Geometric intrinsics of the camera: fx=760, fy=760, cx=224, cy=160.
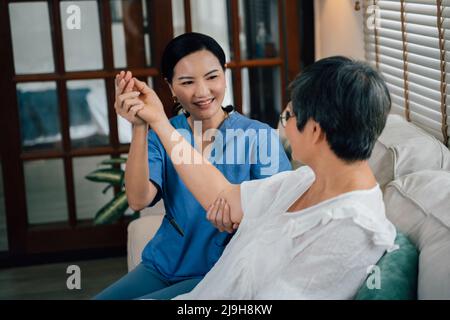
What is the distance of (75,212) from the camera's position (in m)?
3.40

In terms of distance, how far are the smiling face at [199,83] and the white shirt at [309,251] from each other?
0.49m

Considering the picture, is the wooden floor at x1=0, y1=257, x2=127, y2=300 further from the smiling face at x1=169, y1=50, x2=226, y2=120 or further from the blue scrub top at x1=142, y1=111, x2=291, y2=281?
the smiling face at x1=169, y1=50, x2=226, y2=120

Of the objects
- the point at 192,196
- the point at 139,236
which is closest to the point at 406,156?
the point at 192,196

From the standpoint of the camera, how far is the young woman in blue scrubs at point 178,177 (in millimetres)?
1788

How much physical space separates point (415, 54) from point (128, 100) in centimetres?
120

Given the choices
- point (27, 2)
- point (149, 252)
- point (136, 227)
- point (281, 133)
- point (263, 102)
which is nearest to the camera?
point (149, 252)

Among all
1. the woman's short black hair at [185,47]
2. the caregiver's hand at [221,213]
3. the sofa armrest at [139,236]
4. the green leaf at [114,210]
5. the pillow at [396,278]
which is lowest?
the green leaf at [114,210]

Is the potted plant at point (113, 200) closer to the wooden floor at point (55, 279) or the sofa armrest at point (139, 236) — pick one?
the wooden floor at point (55, 279)

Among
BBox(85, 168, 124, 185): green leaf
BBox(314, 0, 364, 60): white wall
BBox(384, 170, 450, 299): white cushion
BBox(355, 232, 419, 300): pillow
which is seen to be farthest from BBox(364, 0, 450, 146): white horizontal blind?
BBox(85, 168, 124, 185): green leaf

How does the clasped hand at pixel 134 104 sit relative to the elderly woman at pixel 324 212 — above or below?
above

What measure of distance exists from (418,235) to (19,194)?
2.25 m

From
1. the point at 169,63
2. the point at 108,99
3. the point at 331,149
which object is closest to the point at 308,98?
the point at 331,149

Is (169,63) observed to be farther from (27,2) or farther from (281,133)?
(27,2)

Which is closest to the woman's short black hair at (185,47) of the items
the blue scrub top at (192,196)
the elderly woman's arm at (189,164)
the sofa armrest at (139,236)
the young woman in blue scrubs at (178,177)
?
the young woman in blue scrubs at (178,177)
